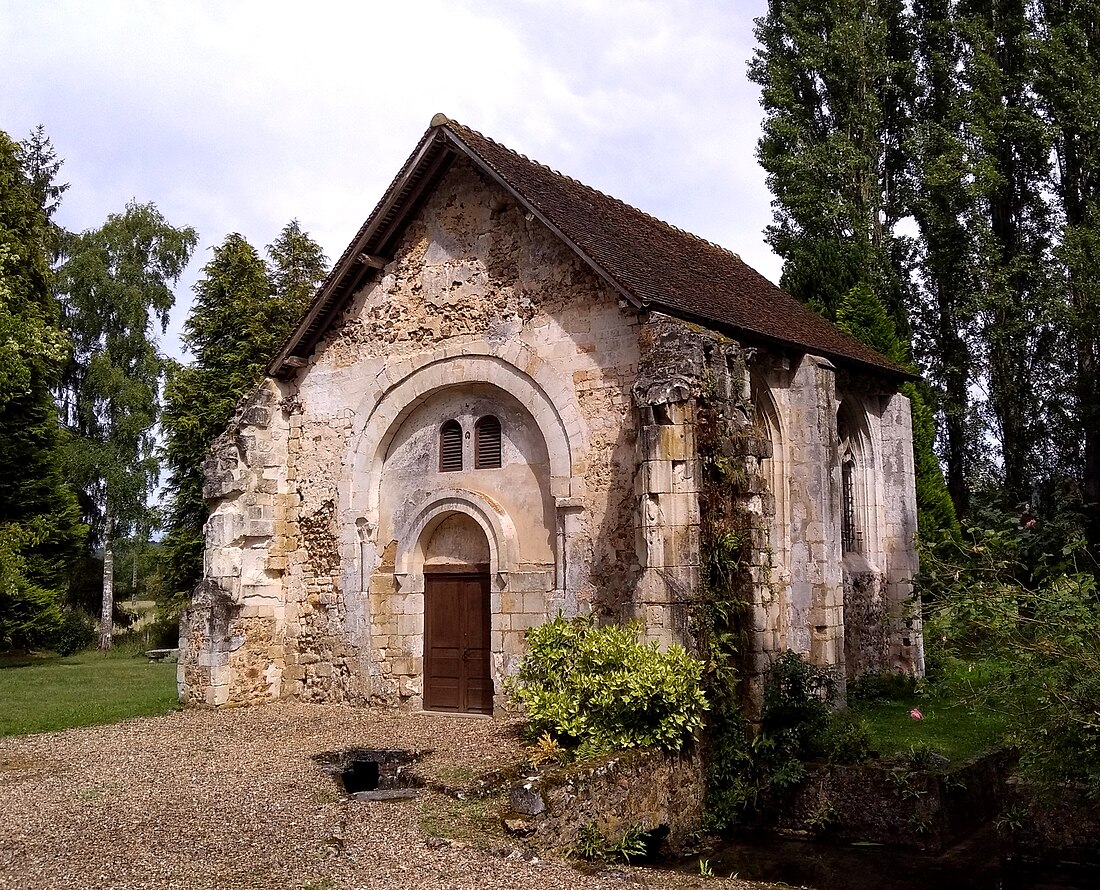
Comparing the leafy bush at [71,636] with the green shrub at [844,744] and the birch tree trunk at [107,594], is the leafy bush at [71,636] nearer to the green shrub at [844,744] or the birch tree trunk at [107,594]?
the birch tree trunk at [107,594]

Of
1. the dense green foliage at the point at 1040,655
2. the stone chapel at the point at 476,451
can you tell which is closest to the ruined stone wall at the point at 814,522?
the stone chapel at the point at 476,451

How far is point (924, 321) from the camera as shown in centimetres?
2653

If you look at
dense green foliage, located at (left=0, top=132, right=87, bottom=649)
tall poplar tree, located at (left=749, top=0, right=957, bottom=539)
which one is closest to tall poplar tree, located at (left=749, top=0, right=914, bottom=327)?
tall poplar tree, located at (left=749, top=0, right=957, bottom=539)

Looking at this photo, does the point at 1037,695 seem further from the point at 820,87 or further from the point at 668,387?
the point at 820,87

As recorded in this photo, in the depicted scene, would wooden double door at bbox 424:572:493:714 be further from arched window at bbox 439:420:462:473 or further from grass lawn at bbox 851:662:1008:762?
grass lawn at bbox 851:662:1008:762

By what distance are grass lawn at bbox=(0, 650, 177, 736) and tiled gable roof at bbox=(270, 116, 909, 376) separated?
18.6 ft

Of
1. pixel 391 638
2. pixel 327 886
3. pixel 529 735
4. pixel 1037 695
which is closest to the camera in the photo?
pixel 327 886

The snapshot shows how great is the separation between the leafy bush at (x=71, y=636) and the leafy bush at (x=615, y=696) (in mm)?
21133

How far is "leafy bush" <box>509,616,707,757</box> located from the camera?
31.6 feet

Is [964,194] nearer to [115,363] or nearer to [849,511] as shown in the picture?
[849,511]

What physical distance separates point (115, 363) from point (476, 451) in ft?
72.7

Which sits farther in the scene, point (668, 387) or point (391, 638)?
point (391, 638)

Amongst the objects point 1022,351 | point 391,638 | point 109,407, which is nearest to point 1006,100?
point 1022,351

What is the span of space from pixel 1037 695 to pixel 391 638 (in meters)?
8.48
